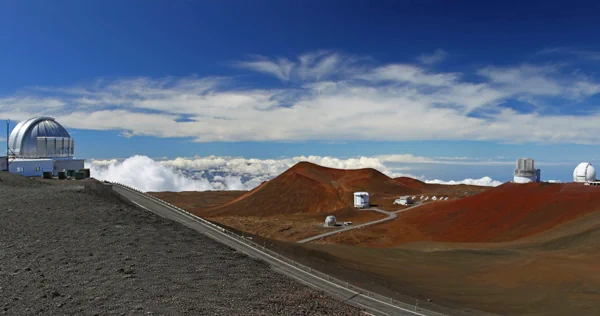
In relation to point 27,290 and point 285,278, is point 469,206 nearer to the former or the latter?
point 285,278

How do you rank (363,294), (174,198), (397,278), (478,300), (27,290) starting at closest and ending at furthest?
(27,290) → (363,294) → (478,300) → (397,278) → (174,198)

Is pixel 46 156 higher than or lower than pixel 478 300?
higher

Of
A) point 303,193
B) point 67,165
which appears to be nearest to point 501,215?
point 303,193

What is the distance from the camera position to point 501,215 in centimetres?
7456

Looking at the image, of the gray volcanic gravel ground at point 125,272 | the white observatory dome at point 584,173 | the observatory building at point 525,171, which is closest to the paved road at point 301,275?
the gray volcanic gravel ground at point 125,272

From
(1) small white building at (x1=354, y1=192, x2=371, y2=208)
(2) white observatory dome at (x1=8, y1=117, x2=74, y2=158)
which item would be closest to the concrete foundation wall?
(2) white observatory dome at (x1=8, y1=117, x2=74, y2=158)

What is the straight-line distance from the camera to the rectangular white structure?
68.0 m

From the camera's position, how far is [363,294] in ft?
89.2

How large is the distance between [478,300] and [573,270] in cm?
1369

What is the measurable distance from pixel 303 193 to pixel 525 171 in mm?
58396

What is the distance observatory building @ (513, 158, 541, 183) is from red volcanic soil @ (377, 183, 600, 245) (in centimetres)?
1688

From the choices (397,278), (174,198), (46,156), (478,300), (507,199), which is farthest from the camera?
(174,198)

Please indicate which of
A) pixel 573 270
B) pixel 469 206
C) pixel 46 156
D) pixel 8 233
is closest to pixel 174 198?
pixel 46 156

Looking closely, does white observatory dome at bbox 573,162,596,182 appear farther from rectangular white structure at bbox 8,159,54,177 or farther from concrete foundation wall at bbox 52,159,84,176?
rectangular white structure at bbox 8,159,54,177
